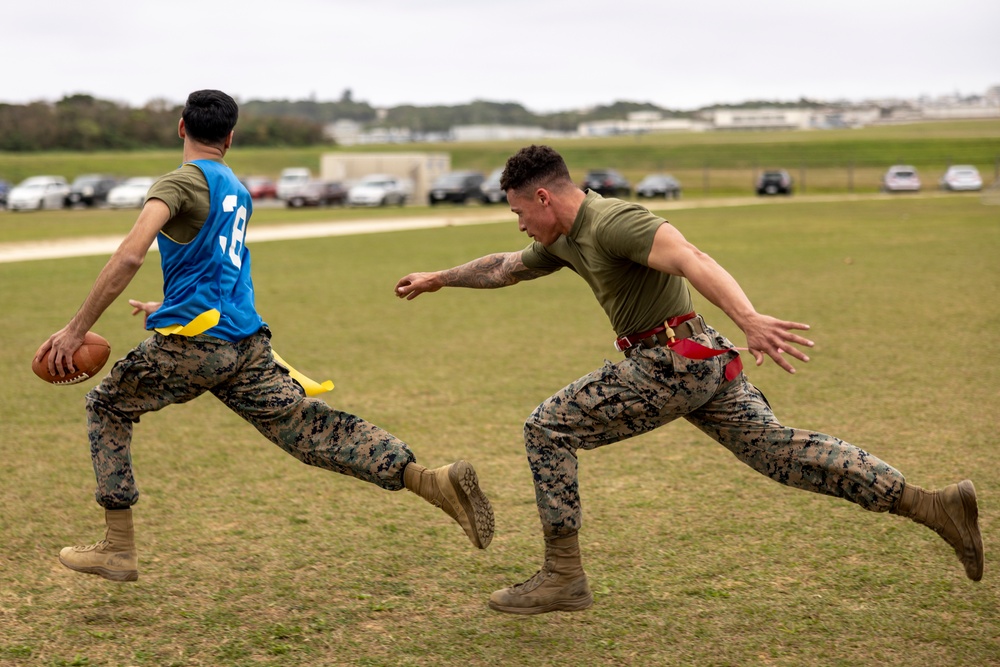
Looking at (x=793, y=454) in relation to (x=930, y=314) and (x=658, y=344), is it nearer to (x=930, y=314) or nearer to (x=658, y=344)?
(x=658, y=344)

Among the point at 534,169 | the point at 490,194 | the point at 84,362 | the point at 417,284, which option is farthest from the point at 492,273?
the point at 490,194

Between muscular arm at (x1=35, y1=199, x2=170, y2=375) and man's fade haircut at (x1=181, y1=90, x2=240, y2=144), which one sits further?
man's fade haircut at (x1=181, y1=90, x2=240, y2=144)

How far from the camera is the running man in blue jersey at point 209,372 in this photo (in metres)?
4.59

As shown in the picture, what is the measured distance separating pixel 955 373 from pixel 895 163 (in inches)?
2962

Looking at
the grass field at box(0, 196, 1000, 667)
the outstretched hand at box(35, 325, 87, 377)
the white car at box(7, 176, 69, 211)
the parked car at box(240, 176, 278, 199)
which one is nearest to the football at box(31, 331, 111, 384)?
the outstretched hand at box(35, 325, 87, 377)

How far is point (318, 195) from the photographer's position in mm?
49750

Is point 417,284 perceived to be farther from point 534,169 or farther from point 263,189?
point 263,189

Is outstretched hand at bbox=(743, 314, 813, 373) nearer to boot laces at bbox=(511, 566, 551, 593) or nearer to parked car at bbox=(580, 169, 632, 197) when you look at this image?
boot laces at bbox=(511, 566, 551, 593)

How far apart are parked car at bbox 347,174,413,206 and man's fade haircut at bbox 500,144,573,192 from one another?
45.7 metres

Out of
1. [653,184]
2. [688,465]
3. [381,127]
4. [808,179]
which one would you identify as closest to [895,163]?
[808,179]

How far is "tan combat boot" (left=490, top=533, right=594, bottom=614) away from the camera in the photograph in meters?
4.50

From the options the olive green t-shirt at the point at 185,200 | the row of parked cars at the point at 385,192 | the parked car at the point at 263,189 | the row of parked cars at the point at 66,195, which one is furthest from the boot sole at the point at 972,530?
the parked car at the point at 263,189

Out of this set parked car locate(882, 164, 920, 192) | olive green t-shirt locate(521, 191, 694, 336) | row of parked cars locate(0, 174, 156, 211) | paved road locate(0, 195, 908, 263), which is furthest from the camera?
parked car locate(882, 164, 920, 192)

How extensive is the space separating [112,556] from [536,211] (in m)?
2.37
